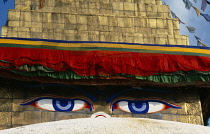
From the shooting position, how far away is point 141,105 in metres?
10.3

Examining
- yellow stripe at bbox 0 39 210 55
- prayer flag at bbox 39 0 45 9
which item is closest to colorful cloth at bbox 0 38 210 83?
yellow stripe at bbox 0 39 210 55

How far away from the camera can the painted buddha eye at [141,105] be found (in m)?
10.2

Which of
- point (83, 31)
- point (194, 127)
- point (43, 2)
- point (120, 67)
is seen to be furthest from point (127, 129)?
point (43, 2)

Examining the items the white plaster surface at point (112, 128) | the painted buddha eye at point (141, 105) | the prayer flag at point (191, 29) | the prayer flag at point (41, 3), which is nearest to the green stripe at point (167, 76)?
the painted buddha eye at point (141, 105)

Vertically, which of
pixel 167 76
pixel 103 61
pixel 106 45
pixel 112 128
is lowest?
pixel 112 128

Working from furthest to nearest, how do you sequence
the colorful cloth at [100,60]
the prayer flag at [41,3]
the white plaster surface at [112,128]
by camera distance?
the prayer flag at [41,3] < the colorful cloth at [100,60] < the white plaster surface at [112,128]

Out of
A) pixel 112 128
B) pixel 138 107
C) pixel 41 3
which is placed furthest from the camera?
pixel 41 3

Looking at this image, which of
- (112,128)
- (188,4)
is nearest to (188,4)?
(188,4)

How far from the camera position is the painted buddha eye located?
1017 centimetres

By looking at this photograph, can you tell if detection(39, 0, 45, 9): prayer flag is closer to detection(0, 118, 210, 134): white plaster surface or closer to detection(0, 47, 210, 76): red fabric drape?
detection(0, 47, 210, 76): red fabric drape

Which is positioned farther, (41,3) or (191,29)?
(191,29)

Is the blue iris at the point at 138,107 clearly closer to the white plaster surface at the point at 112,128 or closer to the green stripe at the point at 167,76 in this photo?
the green stripe at the point at 167,76

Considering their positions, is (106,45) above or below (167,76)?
above

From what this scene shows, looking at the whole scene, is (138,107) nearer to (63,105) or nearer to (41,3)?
(63,105)
